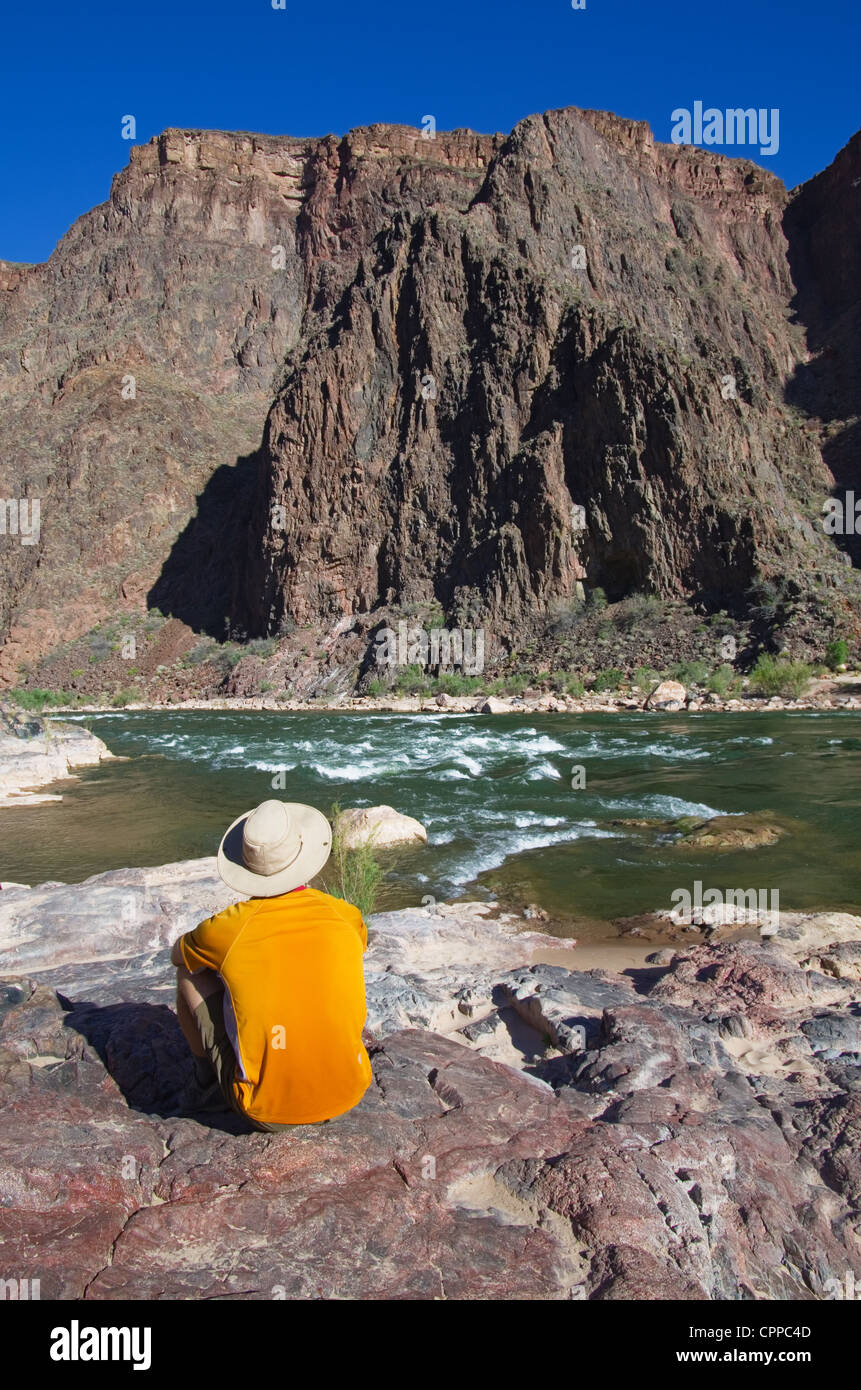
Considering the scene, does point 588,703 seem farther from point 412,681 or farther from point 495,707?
point 412,681

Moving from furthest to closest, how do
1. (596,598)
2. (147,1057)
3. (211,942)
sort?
1. (596,598)
2. (147,1057)
3. (211,942)

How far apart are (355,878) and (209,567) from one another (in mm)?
57895

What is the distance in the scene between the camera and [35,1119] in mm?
2664

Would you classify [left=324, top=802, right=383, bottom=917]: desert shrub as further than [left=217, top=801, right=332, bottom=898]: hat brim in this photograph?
Yes

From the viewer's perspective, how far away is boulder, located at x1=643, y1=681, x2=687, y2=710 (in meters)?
30.5

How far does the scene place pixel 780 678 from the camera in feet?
102

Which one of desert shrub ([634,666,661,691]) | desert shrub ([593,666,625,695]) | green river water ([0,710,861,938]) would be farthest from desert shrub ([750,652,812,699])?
desert shrub ([593,666,625,695])

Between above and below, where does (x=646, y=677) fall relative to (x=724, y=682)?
above

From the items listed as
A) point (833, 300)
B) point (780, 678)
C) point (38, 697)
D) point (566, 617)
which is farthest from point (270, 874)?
point (833, 300)

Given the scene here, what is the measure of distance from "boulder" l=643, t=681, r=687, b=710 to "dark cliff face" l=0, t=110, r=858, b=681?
9929 mm

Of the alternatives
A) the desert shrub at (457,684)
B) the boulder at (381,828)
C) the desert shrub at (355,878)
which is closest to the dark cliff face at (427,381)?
the desert shrub at (457,684)

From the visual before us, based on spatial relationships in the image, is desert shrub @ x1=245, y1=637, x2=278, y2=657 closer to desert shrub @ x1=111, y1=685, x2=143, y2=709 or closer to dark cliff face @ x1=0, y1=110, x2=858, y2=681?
dark cliff face @ x1=0, y1=110, x2=858, y2=681

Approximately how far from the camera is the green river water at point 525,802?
332 inches

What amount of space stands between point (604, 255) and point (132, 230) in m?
53.8
